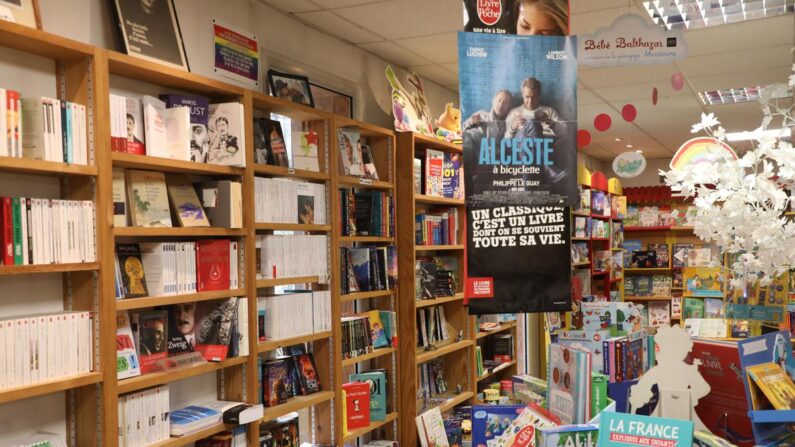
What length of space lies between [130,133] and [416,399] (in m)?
2.82

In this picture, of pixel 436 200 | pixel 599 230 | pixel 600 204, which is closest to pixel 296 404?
pixel 436 200

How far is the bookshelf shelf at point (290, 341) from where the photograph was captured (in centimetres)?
355

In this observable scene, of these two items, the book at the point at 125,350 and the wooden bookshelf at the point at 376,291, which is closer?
the book at the point at 125,350

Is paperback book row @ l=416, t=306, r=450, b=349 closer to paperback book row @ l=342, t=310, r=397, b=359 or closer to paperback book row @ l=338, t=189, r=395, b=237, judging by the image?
paperback book row @ l=342, t=310, r=397, b=359

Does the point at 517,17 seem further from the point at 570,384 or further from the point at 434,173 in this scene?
the point at 434,173

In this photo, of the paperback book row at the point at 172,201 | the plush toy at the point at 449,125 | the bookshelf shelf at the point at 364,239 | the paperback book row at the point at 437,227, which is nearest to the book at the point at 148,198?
the paperback book row at the point at 172,201

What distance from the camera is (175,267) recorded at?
309 centimetres

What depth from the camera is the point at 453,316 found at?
577cm

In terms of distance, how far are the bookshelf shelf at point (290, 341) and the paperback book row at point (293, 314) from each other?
23 mm

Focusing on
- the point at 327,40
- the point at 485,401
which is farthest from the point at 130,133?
the point at 485,401

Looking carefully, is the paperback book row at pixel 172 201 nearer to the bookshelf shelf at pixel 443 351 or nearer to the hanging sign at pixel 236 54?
the hanging sign at pixel 236 54

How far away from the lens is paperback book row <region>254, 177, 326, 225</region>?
11.9ft

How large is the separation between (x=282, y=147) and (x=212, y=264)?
86 cm

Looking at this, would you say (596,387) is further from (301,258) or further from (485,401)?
(485,401)
